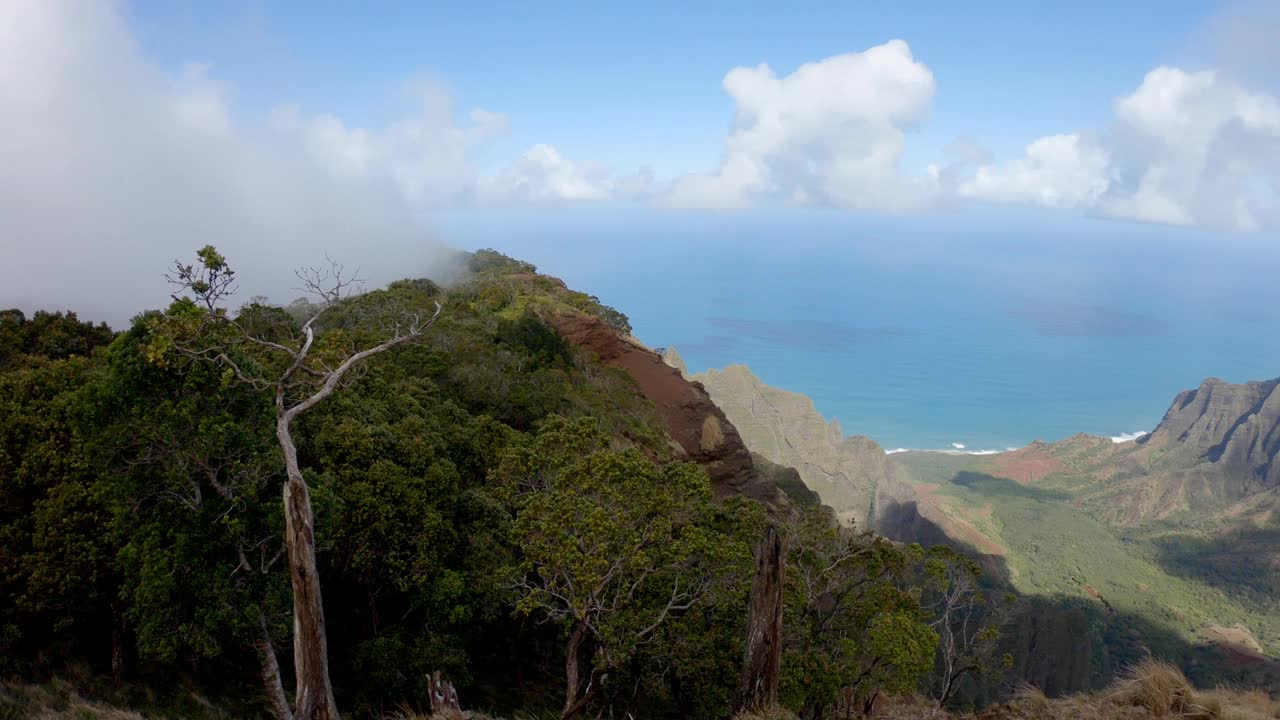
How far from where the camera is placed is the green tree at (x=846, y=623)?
13.2m

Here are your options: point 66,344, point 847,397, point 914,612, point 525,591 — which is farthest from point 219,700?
point 847,397

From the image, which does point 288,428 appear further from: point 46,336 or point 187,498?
point 46,336

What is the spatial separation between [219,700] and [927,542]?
81755mm

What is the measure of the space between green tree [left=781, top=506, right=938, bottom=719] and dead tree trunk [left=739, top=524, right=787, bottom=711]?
8.93 ft

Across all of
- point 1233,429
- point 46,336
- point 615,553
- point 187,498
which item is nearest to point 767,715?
point 615,553

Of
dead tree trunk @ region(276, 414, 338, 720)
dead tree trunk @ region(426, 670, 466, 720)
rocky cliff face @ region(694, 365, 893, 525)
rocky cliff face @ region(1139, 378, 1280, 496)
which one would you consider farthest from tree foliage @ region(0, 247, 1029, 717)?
rocky cliff face @ region(1139, 378, 1280, 496)

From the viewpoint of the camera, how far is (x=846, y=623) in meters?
15.8

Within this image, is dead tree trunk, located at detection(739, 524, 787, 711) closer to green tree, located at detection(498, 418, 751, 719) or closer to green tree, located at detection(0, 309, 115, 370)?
green tree, located at detection(498, 418, 751, 719)

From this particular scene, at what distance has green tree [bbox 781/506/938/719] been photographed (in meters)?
13.2

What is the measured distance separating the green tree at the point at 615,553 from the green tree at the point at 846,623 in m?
2.10

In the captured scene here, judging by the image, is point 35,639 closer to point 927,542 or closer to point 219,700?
point 219,700

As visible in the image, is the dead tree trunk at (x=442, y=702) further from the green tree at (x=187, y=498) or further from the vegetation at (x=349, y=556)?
the green tree at (x=187, y=498)

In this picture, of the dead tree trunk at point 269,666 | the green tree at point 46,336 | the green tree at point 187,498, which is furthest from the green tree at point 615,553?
the green tree at point 46,336

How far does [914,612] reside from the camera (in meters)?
16.1
